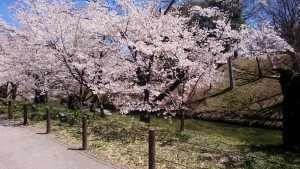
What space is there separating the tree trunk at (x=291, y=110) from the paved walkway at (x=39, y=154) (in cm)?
658

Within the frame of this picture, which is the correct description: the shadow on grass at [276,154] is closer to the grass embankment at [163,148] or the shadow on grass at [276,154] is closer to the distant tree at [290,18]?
the grass embankment at [163,148]

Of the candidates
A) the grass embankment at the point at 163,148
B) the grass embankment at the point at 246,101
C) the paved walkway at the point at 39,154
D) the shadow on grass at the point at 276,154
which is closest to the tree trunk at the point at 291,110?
the shadow on grass at the point at 276,154

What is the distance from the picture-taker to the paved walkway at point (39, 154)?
26.3 feet

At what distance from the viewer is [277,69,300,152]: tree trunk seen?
10.4m

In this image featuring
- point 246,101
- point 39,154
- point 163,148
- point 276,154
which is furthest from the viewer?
point 246,101

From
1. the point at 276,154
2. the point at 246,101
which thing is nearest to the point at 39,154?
the point at 276,154

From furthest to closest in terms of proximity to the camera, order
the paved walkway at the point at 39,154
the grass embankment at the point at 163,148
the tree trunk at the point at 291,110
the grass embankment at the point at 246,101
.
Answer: the grass embankment at the point at 246,101 → the tree trunk at the point at 291,110 → the grass embankment at the point at 163,148 → the paved walkway at the point at 39,154

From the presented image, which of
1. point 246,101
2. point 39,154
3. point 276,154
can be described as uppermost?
point 246,101

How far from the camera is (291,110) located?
1062cm

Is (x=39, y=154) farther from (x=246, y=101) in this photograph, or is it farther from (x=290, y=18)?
(x=246, y=101)

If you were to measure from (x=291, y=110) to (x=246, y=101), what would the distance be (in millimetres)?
17417

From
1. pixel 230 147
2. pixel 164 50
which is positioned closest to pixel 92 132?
pixel 164 50

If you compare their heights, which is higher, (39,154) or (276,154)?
(39,154)

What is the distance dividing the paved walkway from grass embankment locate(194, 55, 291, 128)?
635 inches
